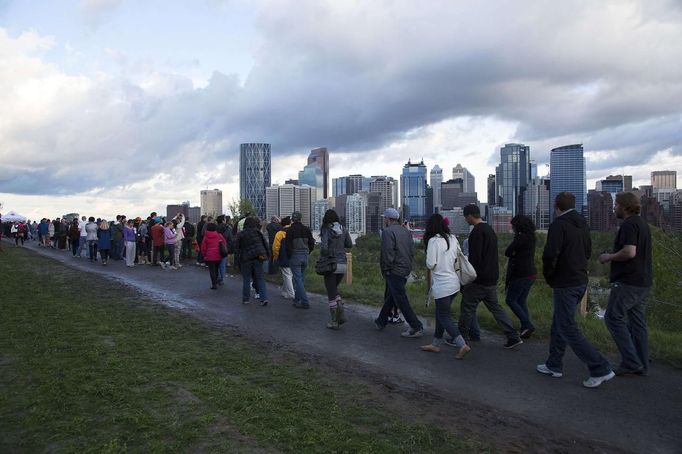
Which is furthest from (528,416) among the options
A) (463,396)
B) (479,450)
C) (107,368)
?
(107,368)

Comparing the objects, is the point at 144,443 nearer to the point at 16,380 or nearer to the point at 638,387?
the point at 16,380

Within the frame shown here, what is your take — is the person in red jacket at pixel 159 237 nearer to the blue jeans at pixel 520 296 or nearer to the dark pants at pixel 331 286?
the dark pants at pixel 331 286

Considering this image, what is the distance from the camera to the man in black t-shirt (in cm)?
570

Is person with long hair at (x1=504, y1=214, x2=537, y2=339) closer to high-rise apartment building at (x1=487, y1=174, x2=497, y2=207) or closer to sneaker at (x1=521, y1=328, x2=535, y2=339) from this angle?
sneaker at (x1=521, y1=328, x2=535, y2=339)

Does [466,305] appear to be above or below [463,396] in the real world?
above

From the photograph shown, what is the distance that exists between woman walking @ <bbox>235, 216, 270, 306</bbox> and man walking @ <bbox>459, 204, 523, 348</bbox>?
4816 mm

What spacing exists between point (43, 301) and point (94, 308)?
1.49 meters

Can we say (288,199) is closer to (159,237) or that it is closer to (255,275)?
(159,237)

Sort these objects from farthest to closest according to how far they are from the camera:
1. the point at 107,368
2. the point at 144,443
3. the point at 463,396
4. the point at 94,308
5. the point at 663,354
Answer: the point at 94,308 → the point at 663,354 → the point at 107,368 → the point at 463,396 → the point at 144,443

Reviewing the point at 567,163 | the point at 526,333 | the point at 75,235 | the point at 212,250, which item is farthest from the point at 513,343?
the point at 567,163

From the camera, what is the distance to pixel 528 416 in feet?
15.4

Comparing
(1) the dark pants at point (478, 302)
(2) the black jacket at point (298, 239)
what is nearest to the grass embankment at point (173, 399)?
(1) the dark pants at point (478, 302)

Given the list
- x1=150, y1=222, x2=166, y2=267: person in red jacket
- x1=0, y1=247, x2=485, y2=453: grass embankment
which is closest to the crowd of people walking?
x1=0, y1=247, x2=485, y2=453: grass embankment

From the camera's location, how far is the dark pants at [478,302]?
22.8 ft
